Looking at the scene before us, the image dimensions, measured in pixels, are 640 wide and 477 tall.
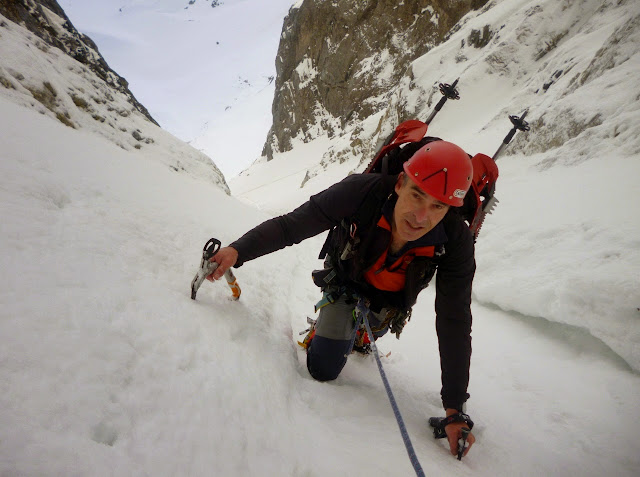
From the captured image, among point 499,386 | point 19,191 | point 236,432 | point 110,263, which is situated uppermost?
point 19,191

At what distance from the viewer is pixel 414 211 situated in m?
1.78

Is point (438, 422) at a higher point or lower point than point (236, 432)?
lower

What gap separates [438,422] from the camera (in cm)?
204

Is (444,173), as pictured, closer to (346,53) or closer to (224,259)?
(224,259)

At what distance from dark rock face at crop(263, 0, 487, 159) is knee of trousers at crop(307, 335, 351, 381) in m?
32.1

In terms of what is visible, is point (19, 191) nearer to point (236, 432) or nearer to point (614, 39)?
point (236, 432)

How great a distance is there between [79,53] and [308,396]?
52.0 ft

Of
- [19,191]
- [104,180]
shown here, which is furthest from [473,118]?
[19,191]

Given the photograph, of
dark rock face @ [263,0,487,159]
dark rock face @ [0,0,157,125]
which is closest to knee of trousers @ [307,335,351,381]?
dark rock face @ [0,0,157,125]

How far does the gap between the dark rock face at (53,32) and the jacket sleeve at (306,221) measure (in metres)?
12.9

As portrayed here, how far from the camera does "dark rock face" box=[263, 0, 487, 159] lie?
95.8ft

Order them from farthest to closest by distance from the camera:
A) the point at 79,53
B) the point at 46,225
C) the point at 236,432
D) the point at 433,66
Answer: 1. the point at 433,66
2. the point at 79,53
3. the point at 46,225
4. the point at 236,432

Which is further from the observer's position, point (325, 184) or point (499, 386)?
point (325, 184)

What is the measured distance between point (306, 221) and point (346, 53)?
39.7m
